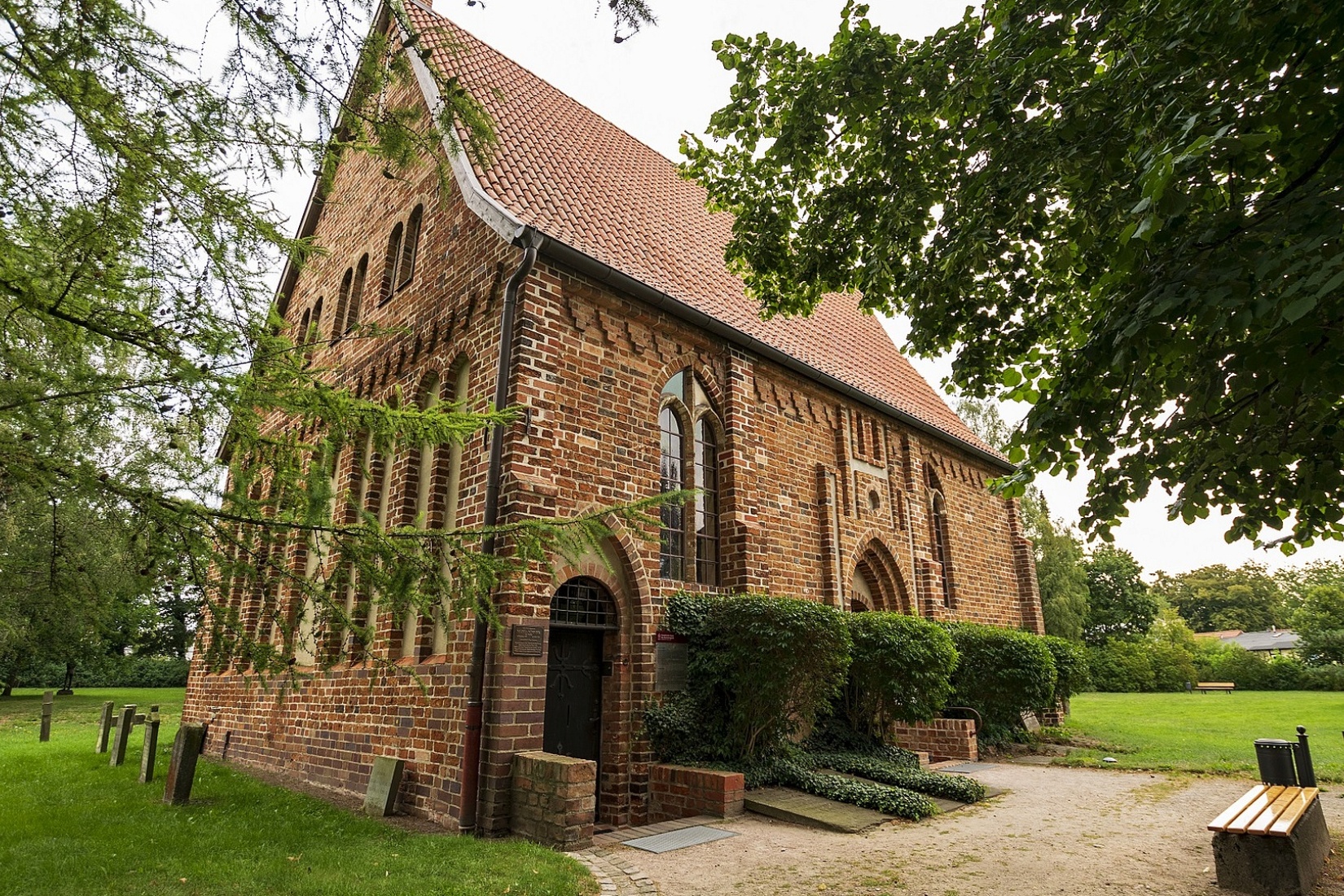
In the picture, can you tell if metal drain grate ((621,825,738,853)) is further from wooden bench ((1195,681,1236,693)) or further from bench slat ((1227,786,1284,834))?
wooden bench ((1195,681,1236,693))

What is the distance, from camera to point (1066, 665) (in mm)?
14227

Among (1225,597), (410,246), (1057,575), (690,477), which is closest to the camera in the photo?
(690,477)

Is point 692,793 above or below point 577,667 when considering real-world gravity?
below

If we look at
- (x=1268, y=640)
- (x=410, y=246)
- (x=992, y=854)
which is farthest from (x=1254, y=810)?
(x=1268, y=640)

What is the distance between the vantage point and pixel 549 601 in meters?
7.49

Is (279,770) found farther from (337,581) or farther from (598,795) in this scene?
(337,581)

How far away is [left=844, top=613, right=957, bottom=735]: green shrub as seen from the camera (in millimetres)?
9531

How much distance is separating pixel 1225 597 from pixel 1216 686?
50343 millimetres

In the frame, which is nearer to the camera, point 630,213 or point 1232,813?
point 1232,813

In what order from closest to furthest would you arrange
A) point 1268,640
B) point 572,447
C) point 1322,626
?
point 572,447
point 1322,626
point 1268,640

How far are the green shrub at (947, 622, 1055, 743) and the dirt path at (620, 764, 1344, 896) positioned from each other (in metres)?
3.90

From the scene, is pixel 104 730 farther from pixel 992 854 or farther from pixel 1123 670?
pixel 1123 670

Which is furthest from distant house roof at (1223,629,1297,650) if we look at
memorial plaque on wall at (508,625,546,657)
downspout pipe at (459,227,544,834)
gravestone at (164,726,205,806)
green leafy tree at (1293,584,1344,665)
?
gravestone at (164,726,205,806)

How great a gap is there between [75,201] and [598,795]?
22.8 ft
